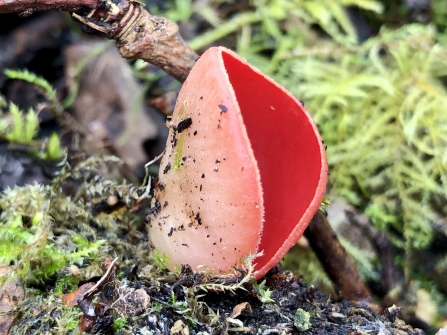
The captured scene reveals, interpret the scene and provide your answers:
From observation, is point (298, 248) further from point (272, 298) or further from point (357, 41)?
point (357, 41)

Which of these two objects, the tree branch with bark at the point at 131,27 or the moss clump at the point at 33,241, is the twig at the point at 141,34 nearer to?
the tree branch with bark at the point at 131,27

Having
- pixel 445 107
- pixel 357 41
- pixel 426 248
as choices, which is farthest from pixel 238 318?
pixel 357 41

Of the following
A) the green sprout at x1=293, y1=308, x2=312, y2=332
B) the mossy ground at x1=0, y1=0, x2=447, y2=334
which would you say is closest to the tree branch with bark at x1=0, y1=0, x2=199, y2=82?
the mossy ground at x1=0, y1=0, x2=447, y2=334

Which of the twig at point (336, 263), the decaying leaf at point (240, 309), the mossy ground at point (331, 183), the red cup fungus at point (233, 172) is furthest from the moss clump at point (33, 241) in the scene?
the twig at point (336, 263)

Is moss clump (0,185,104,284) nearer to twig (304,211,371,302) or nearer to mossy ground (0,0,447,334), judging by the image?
mossy ground (0,0,447,334)

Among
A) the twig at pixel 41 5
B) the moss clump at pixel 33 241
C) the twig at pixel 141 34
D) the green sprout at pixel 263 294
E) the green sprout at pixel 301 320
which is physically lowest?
the moss clump at pixel 33 241

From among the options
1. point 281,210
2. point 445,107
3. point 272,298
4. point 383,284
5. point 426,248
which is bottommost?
point 383,284
